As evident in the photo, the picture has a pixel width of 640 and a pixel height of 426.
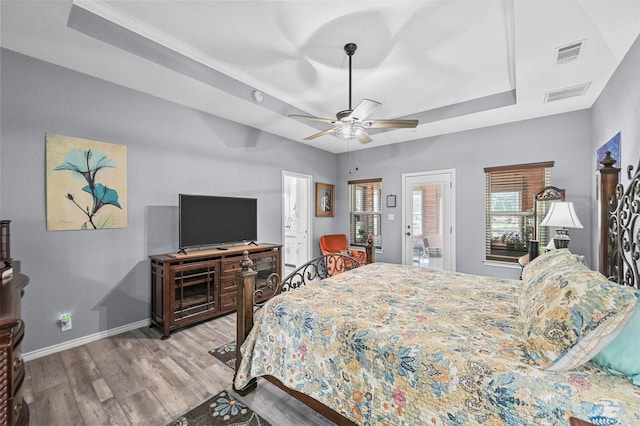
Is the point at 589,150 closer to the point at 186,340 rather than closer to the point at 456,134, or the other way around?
the point at 456,134

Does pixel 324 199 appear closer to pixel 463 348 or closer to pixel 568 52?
pixel 568 52

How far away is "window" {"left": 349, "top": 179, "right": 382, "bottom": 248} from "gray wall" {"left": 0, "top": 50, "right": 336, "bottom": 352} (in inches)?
111

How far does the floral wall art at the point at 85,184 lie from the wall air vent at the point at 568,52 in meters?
4.37

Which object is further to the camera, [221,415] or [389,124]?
[389,124]

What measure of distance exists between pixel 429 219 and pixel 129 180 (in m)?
4.62

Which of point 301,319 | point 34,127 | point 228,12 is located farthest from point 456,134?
point 34,127

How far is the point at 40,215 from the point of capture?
256cm

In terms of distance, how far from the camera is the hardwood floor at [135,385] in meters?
1.82

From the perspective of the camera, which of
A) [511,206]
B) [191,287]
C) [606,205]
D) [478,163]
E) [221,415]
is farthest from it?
[478,163]

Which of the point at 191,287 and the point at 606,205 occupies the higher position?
the point at 606,205

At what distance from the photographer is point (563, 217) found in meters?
3.16

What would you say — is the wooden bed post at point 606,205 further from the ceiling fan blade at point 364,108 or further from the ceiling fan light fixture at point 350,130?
the ceiling fan light fixture at point 350,130

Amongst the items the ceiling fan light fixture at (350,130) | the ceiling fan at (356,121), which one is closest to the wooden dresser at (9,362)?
the ceiling fan at (356,121)

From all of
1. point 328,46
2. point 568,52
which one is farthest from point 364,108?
point 568,52
